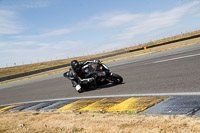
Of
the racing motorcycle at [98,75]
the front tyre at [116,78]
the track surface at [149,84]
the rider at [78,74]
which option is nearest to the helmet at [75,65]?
the rider at [78,74]

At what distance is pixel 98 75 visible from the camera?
328 inches

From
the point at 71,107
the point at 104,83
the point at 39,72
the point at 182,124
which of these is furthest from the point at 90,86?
the point at 39,72

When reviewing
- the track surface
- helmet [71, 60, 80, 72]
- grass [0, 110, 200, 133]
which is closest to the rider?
helmet [71, 60, 80, 72]

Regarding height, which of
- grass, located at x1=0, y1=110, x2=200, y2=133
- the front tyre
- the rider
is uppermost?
the rider

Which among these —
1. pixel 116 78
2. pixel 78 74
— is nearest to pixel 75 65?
pixel 78 74

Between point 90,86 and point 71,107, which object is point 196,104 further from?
point 90,86

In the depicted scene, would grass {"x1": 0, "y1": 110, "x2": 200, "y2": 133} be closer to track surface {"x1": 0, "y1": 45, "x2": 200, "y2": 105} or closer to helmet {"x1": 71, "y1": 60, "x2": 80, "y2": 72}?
track surface {"x1": 0, "y1": 45, "x2": 200, "y2": 105}

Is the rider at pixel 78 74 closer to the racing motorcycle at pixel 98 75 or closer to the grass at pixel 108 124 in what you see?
the racing motorcycle at pixel 98 75

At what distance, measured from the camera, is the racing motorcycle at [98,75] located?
27.3ft

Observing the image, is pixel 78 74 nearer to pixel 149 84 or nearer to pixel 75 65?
pixel 75 65

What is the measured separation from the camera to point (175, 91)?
225 inches

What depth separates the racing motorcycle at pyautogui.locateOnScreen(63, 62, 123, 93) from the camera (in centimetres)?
832

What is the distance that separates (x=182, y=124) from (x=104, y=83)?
5.63m

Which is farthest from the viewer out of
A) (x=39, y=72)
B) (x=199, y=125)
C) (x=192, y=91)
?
(x=39, y=72)
